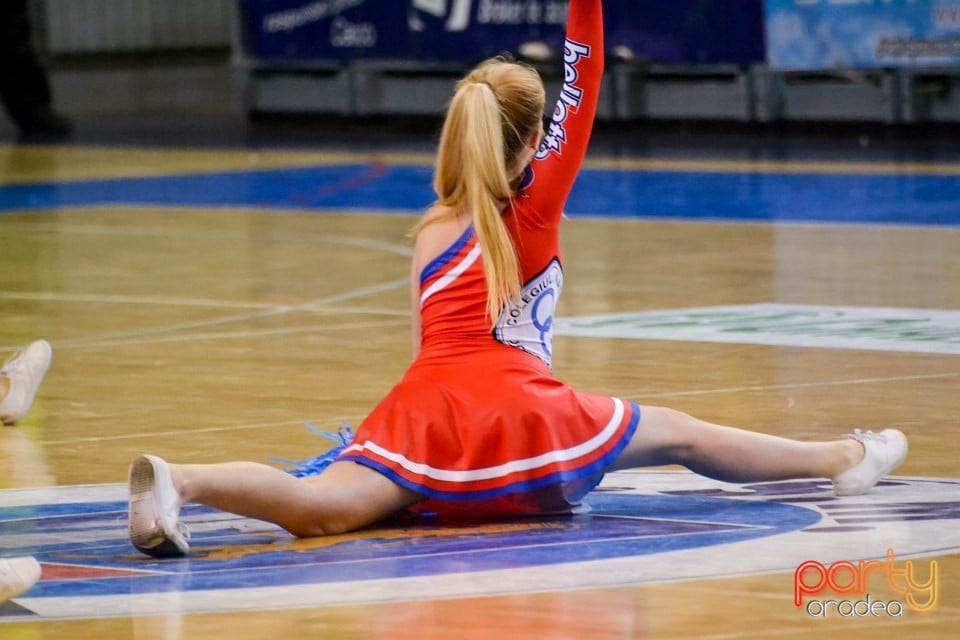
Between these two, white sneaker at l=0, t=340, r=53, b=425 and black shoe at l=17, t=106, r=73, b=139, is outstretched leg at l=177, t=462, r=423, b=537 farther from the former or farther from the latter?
black shoe at l=17, t=106, r=73, b=139

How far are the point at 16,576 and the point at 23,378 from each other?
7.86 ft

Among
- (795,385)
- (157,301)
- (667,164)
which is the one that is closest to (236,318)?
(157,301)

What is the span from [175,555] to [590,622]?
1022mm

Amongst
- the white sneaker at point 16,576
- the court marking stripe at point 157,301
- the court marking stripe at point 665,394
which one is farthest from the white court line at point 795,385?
the white sneaker at point 16,576

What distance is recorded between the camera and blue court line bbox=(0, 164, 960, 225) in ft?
39.0

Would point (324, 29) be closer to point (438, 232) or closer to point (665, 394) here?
point (665, 394)

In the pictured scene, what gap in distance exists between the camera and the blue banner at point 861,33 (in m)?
15.9

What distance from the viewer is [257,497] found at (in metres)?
4.25

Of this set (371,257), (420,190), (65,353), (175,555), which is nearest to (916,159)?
(420,190)

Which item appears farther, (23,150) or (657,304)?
(23,150)

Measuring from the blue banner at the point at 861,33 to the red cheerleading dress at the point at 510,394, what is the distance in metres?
11.8

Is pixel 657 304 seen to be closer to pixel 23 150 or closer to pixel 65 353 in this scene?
pixel 65 353

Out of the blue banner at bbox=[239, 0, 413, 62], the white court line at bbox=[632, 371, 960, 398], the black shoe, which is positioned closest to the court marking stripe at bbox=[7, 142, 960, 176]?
the blue banner at bbox=[239, 0, 413, 62]

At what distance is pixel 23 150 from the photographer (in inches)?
728
